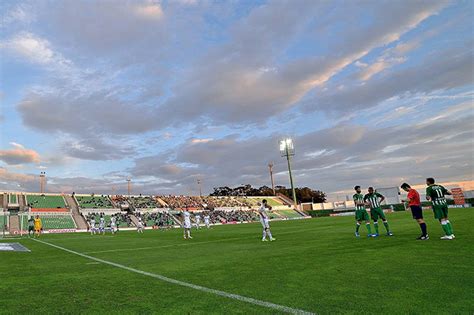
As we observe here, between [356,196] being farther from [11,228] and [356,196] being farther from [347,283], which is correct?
[11,228]

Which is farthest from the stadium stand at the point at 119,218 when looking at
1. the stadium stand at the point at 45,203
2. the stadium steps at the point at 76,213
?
the stadium stand at the point at 45,203

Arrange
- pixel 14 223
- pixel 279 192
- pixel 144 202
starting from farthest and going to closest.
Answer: pixel 279 192
pixel 144 202
pixel 14 223

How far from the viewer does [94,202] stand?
64.6m

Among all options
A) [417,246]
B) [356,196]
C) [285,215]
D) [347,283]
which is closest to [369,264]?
[347,283]

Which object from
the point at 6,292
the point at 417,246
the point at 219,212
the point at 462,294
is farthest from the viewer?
the point at 219,212

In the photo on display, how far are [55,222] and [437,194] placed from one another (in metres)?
55.7

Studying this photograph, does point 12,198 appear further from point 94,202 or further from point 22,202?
point 94,202

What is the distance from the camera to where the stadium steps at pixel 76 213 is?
53.3 meters

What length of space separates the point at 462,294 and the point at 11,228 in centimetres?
5814

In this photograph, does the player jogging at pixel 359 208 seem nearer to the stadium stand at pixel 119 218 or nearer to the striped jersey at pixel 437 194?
the striped jersey at pixel 437 194

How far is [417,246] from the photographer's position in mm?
9711

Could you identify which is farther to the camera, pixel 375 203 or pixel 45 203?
pixel 45 203

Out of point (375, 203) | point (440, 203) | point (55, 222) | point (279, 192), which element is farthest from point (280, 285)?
point (279, 192)

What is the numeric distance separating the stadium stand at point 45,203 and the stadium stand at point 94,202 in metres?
3.14
